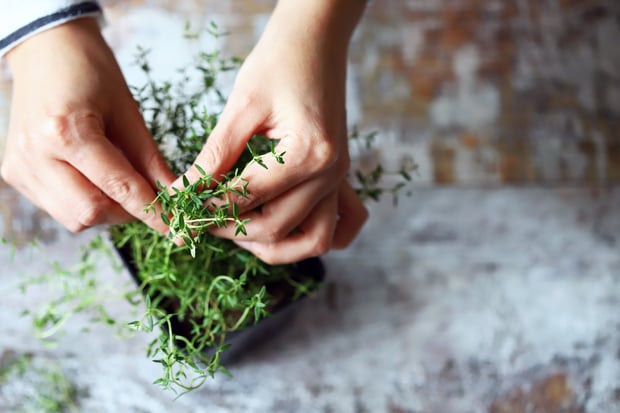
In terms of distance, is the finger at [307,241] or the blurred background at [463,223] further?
the blurred background at [463,223]

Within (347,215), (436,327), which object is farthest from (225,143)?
(436,327)

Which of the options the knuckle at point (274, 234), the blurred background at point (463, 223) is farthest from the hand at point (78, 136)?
the blurred background at point (463, 223)

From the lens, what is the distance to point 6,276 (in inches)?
37.8

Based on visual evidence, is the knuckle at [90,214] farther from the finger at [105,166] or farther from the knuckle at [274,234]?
the knuckle at [274,234]

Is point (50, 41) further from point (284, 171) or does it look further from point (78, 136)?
point (284, 171)

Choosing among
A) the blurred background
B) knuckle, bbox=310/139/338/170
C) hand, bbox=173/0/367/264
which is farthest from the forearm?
the blurred background

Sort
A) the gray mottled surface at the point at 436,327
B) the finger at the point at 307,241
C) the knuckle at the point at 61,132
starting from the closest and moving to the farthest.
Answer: the knuckle at the point at 61,132 → the finger at the point at 307,241 → the gray mottled surface at the point at 436,327

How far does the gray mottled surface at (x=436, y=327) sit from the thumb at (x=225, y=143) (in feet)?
1.35

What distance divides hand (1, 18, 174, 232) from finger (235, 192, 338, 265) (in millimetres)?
111

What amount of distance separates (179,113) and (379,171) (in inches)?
9.3

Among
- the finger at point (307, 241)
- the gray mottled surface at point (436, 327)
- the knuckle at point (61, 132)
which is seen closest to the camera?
the knuckle at point (61, 132)

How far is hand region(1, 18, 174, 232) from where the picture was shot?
22.7 inches

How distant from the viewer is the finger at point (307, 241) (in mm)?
691

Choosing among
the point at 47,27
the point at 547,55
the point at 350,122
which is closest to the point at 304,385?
the point at 350,122
